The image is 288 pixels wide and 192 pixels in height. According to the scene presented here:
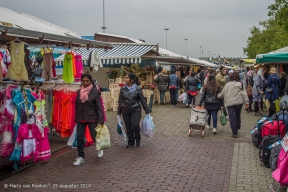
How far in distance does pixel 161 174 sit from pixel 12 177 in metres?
2.50

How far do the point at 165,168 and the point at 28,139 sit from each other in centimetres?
247

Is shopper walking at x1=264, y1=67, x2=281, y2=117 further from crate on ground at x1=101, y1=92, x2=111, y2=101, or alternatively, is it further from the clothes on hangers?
crate on ground at x1=101, y1=92, x2=111, y2=101

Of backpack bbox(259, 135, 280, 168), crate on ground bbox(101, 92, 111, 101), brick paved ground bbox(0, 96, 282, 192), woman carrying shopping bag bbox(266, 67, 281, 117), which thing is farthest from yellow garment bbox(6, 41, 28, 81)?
woman carrying shopping bag bbox(266, 67, 281, 117)

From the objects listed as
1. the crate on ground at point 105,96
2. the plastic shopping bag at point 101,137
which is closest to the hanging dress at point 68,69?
the plastic shopping bag at point 101,137

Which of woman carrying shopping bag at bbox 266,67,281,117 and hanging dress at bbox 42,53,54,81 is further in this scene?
woman carrying shopping bag at bbox 266,67,281,117

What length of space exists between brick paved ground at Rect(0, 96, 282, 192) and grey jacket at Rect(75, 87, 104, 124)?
2.90 feet

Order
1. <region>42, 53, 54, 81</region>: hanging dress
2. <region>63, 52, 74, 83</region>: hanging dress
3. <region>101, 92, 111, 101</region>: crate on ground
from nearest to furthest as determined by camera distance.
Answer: <region>63, 52, 74, 83</region>: hanging dress < <region>42, 53, 54, 81</region>: hanging dress < <region>101, 92, 111, 101</region>: crate on ground

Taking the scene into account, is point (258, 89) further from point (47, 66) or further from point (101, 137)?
point (101, 137)

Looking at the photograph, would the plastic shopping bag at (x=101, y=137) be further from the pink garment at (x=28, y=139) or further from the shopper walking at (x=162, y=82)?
the shopper walking at (x=162, y=82)

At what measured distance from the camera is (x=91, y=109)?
22.4 feet

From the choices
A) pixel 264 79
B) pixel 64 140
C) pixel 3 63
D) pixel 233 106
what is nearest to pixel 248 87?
pixel 264 79

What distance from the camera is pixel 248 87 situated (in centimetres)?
1499

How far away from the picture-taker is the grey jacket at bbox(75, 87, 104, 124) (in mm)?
6794

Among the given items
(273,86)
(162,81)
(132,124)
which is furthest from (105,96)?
(132,124)
